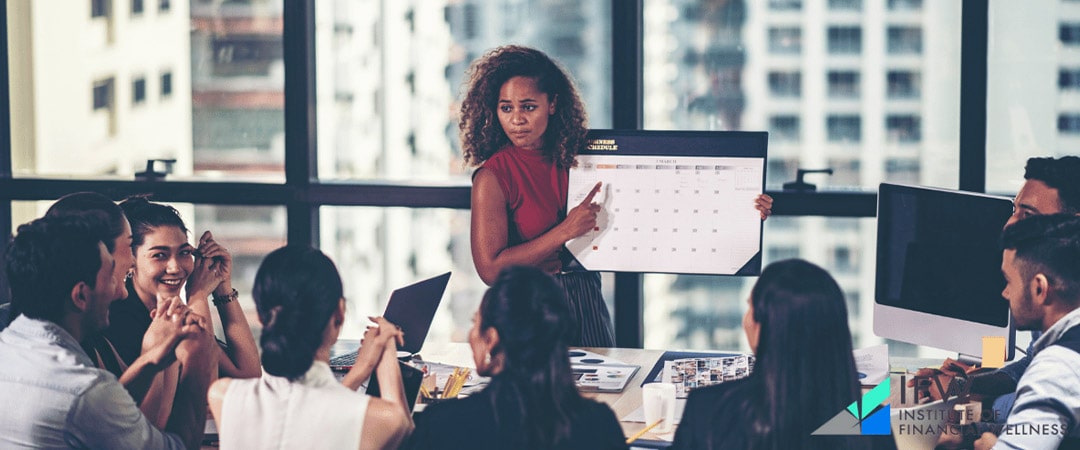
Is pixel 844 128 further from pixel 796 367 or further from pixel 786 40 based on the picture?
pixel 796 367

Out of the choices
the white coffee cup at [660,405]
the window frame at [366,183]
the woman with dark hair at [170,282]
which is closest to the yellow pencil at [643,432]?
the white coffee cup at [660,405]

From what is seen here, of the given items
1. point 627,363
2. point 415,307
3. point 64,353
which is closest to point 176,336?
point 64,353

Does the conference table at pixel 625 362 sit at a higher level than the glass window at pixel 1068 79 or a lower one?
lower

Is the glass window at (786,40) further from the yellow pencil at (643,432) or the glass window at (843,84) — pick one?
the yellow pencil at (643,432)

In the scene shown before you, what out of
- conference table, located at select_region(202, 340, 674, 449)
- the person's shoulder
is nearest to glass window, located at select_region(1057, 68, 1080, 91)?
conference table, located at select_region(202, 340, 674, 449)

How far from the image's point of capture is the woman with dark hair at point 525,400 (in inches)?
81.5

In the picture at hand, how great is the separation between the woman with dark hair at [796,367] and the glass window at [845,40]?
2314 millimetres

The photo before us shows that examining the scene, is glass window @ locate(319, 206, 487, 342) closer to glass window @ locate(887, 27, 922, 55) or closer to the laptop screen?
the laptop screen

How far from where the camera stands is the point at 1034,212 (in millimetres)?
3092

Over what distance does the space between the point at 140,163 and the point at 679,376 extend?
8.50 feet

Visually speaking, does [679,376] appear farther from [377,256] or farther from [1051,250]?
[377,256]

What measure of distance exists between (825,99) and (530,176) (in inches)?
50.2

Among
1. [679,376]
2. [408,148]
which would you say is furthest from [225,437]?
[408,148]

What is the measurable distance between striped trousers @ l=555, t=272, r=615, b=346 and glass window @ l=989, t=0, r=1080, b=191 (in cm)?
160
